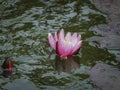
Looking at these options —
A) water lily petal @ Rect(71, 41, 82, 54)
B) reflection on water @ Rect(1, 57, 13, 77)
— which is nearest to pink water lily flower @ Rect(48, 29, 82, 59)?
water lily petal @ Rect(71, 41, 82, 54)

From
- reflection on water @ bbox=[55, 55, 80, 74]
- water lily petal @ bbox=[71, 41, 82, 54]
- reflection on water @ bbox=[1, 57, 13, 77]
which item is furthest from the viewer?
water lily petal @ bbox=[71, 41, 82, 54]

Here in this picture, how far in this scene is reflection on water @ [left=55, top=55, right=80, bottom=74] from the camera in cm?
353

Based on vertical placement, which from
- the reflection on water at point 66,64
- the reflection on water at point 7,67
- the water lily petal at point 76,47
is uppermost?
the water lily petal at point 76,47

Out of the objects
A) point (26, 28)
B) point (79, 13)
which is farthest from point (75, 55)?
point (79, 13)

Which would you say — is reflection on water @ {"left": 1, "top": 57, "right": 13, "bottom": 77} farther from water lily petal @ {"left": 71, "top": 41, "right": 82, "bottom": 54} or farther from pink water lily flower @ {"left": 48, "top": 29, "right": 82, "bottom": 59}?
water lily petal @ {"left": 71, "top": 41, "right": 82, "bottom": 54}

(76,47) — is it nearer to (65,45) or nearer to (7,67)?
(65,45)

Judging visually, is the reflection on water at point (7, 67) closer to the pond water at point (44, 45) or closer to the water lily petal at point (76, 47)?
the pond water at point (44, 45)

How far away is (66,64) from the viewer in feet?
11.9

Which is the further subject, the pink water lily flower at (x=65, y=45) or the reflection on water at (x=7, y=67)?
the pink water lily flower at (x=65, y=45)

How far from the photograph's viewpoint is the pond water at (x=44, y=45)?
130 inches

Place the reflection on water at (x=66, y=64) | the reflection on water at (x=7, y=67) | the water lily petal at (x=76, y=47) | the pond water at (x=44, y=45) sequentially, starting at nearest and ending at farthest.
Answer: the pond water at (x=44, y=45) → the reflection on water at (x=7, y=67) → the reflection on water at (x=66, y=64) → the water lily petal at (x=76, y=47)

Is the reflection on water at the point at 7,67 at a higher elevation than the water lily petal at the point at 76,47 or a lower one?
lower

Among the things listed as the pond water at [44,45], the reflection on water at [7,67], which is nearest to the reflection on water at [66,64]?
the pond water at [44,45]

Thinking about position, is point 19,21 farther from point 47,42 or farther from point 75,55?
point 75,55
